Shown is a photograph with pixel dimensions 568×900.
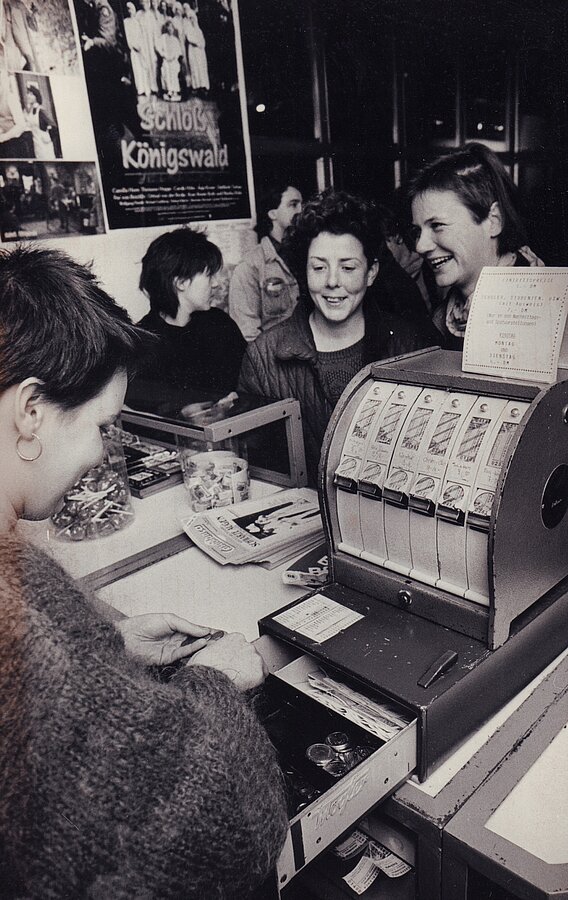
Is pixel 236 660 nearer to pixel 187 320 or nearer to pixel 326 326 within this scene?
pixel 326 326

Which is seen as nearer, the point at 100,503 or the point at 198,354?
the point at 100,503

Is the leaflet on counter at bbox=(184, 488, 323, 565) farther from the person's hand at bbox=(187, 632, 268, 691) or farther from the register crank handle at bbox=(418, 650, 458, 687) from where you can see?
the register crank handle at bbox=(418, 650, 458, 687)

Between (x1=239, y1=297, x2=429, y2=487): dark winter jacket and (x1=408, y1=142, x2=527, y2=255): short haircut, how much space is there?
0.47 m

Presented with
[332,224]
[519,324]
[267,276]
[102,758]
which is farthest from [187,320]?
[102,758]

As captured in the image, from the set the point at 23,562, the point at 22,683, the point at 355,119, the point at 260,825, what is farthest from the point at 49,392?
the point at 355,119

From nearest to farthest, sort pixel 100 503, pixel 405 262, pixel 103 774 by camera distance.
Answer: pixel 103 774 < pixel 405 262 < pixel 100 503

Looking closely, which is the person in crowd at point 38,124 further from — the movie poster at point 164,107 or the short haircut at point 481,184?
the short haircut at point 481,184

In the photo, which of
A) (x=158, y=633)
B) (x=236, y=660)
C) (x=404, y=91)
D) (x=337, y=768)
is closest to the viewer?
(x=337, y=768)

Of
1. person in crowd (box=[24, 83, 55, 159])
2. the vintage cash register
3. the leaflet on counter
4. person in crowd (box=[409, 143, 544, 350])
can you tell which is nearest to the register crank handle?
the vintage cash register

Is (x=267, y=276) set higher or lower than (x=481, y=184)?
lower

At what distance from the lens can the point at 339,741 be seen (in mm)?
1138

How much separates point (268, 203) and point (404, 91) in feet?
2.14

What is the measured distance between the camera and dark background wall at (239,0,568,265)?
1.46 meters

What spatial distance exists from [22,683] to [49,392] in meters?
0.52
